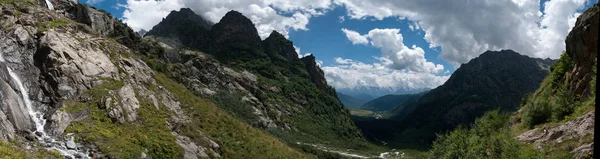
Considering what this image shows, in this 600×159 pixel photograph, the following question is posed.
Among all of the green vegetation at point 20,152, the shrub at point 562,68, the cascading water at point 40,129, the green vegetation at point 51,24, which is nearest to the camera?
the green vegetation at point 20,152

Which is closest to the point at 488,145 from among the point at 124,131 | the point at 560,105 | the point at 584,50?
the point at 560,105

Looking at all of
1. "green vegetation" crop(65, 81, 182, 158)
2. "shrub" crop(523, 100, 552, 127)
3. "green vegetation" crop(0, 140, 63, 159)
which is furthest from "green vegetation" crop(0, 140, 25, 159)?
"shrub" crop(523, 100, 552, 127)

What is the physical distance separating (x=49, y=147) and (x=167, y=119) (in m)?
19.5

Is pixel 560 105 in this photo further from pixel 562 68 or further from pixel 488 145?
pixel 562 68

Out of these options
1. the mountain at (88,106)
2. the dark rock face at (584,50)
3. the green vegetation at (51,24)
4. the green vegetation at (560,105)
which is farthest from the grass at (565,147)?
the green vegetation at (51,24)

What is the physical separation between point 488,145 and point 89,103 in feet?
174

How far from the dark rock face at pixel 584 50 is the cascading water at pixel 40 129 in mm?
55440

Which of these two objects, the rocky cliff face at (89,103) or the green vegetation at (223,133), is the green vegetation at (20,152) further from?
the green vegetation at (223,133)

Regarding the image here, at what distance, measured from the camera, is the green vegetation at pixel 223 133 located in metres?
57.2

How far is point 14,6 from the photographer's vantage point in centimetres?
5781

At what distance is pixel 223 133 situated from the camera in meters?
61.9

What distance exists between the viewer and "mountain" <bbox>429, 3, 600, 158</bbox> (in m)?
31.4

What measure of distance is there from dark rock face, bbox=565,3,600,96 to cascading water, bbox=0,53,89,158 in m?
55.4

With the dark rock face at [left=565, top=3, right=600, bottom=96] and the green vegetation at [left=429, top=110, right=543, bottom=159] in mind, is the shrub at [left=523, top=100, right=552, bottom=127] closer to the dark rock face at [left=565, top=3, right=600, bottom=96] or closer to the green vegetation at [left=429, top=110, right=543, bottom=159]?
the green vegetation at [left=429, top=110, right=543, bottom=159]
